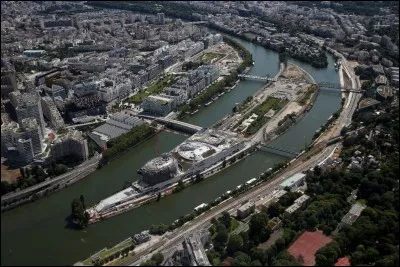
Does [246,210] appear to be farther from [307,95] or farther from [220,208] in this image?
[307,95]

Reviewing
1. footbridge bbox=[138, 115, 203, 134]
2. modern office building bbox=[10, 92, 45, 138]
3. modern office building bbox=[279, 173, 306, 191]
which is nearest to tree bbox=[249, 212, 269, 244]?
modern office building bbox=[279, 173, 306, 191]

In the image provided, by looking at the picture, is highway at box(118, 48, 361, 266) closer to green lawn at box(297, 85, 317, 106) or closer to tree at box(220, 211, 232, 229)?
tree at box(220, 211, 232, 229)

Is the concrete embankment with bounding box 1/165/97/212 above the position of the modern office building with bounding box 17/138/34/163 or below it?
below

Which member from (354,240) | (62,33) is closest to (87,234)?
(354,240)

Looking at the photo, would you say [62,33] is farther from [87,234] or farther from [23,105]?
[87,234]

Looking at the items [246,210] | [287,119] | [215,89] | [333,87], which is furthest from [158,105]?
[333,87]

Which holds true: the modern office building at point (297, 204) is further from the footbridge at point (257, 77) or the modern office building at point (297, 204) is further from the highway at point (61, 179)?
the footbridge at point (257, 77)
